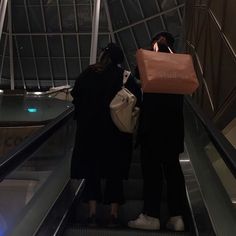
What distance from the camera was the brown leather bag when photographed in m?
4.20

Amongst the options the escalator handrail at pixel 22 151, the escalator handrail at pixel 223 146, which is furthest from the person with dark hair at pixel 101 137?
the escalator handrail at pixel 223 146

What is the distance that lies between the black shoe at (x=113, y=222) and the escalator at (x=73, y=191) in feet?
0.24

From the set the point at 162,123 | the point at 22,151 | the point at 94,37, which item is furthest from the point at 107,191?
the point at 94,37

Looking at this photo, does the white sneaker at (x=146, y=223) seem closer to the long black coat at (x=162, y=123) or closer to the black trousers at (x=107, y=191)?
the black trousers at (x=107, y=191)

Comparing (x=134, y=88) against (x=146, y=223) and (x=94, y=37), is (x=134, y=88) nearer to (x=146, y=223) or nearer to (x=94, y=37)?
(x=146, y=223)

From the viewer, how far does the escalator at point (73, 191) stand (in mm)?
3191

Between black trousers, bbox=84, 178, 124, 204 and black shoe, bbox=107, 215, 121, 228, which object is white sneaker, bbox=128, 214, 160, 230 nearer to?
black shoe, bbox=107, 215, 121, 228

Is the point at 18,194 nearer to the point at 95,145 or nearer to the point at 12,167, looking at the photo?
the point at 12,167

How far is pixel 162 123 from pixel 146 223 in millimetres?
890

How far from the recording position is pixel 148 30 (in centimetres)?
2798

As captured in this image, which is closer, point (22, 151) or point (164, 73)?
point (22, 151)

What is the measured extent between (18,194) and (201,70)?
803 centimetres

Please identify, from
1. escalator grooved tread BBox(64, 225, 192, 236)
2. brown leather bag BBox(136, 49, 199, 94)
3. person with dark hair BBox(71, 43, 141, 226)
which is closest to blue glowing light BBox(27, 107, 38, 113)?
person with dark hair BBox(71, 43, 141, 226)

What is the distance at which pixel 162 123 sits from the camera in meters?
4.36
